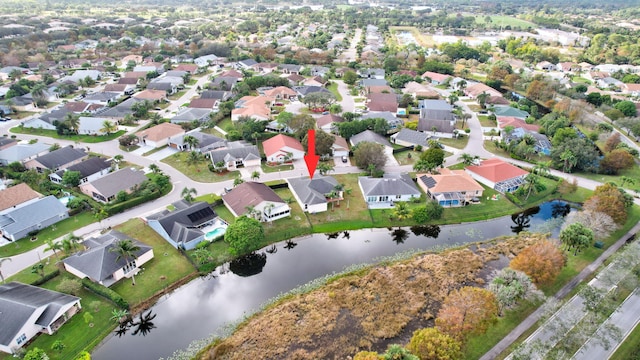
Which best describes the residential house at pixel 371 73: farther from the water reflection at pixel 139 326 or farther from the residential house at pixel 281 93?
the water reflection at pixel 139 326

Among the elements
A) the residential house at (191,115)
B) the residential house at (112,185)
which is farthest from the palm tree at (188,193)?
the residential house at (191,115)

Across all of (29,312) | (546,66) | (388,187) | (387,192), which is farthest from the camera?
(546,66)

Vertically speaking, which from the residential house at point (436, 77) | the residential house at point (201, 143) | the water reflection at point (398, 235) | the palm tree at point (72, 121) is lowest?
the residential house at point (436, 77)

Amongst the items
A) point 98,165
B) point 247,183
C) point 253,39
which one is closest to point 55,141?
point 98,165

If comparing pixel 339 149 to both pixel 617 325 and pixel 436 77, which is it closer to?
pixel 617 325

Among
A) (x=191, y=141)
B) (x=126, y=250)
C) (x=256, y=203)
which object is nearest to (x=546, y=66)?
(x=191, y=141)

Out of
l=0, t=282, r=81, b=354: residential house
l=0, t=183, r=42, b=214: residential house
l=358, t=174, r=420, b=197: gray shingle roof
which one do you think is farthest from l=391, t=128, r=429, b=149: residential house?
l=0, t=183, r=42, b=214: residential house

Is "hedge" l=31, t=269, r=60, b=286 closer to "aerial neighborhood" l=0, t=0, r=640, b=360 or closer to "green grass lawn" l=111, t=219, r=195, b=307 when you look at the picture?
"aerial neighborhood" l=0, t=0, r=640, b=360
